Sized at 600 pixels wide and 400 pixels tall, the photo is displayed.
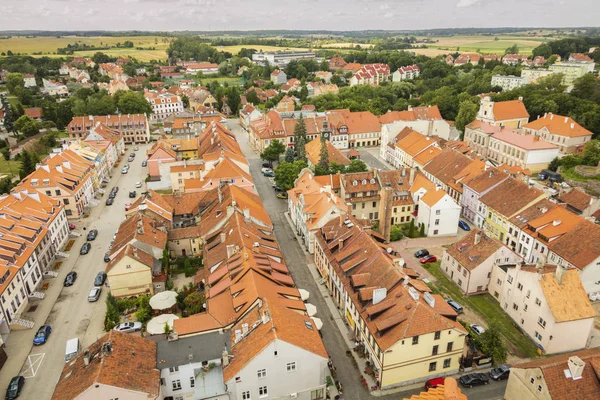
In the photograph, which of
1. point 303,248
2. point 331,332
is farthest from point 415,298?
point 303,248

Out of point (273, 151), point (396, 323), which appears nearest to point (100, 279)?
point (396, 323)

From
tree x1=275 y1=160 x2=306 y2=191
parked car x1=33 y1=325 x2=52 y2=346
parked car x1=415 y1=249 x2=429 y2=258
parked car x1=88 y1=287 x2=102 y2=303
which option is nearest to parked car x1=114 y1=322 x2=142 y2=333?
parked car x1=33 y1=325 x2=52 y2=346

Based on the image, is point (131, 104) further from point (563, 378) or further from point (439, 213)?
point (563, 378)

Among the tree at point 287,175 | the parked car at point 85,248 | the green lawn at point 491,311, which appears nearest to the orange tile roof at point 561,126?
the green lawn at point 491,311

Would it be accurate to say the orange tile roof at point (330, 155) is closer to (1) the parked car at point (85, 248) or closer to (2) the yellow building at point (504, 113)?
(1) the parked car at point (85, 248)

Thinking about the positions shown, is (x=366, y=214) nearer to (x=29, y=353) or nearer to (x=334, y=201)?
(x=334, y=201)

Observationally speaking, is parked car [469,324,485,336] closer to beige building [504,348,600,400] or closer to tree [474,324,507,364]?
tree [474,324,507,364]
